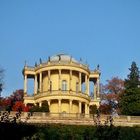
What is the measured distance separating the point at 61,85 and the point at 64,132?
986 inches

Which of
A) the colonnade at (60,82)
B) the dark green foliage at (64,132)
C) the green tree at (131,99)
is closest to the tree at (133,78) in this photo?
the green tree at (131,99)

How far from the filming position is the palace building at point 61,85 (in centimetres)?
7181

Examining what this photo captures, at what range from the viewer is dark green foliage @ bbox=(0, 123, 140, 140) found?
76.3 feet

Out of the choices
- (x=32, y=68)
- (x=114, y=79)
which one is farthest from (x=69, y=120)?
(x=114, y=79)

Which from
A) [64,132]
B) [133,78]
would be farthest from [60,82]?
[64,132]

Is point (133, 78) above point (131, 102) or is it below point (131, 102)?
above

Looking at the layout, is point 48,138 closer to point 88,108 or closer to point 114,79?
point 88,108

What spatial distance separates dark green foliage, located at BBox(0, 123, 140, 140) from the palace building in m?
20.0

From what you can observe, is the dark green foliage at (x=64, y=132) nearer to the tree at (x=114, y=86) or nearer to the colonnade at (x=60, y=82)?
the colonnade at (x=60, y=82)

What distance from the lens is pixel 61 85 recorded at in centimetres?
7362

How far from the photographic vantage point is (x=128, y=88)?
2726 inches

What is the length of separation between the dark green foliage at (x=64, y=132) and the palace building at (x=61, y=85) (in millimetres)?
20048

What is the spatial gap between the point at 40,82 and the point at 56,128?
84.5 ft

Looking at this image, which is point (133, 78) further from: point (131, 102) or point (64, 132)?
point (64, 132)
